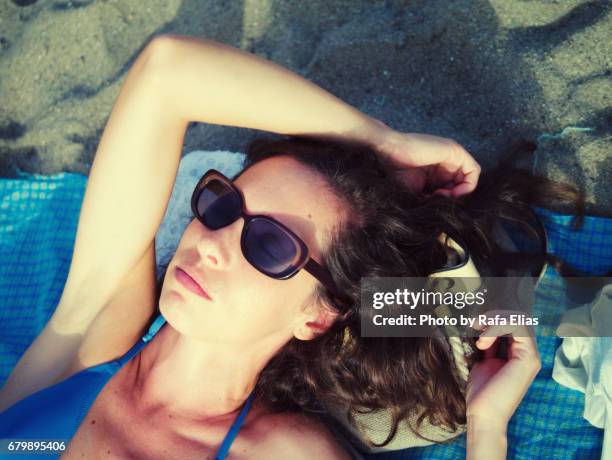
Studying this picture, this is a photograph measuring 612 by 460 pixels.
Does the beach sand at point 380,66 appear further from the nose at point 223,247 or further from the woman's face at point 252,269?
the nose at point 223,247

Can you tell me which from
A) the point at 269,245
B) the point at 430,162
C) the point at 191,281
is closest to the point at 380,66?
the point at 430,162

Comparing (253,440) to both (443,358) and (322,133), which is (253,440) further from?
(322,133)

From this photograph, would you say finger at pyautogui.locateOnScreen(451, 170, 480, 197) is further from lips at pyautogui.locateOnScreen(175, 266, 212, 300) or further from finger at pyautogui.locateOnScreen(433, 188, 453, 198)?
lips at pyautogui.locateOnScreen(175, 266, 212, 300)

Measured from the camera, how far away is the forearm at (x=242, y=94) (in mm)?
1642

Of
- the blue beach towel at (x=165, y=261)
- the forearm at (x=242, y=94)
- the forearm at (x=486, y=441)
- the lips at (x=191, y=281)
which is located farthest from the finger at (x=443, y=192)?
the lips at (x=191, y=281)

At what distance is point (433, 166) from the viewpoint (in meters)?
1.85

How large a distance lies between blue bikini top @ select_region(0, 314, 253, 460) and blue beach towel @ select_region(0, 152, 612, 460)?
603 millimetres

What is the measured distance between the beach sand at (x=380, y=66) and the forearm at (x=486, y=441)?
37.0 inches

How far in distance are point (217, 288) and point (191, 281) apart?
8 centimetres

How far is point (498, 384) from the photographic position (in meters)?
1.69

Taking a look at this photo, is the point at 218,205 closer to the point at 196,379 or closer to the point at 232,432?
the point at 196,379

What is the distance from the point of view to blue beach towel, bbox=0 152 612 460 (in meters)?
1.96

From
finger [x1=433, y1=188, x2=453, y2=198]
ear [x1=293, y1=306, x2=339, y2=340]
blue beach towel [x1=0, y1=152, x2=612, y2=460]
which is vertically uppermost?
finger [x1=433, y1=188, x2=453, y2=198]

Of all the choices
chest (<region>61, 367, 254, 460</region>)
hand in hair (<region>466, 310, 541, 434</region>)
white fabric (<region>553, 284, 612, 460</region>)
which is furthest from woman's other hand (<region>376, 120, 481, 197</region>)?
chest (<region>61, 367, 254, 460</region>)
